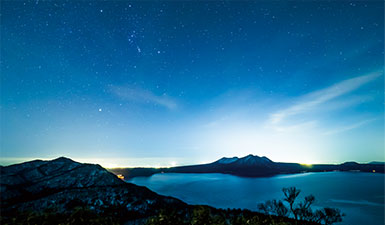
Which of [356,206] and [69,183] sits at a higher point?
[69,183]

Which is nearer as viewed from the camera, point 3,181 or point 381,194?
point 3,181

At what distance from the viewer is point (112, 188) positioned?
6038cm

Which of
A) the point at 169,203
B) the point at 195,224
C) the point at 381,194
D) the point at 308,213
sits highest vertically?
the point at 195,224

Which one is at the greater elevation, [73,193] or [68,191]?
[68,191]

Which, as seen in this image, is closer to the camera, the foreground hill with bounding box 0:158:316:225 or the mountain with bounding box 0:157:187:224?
the foreground hill with bounding box 0:158:316:225

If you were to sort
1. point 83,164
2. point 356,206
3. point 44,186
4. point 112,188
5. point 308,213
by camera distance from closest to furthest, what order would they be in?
point 308,213, point 44,186, point 112,188, point 83,164, point 356,206

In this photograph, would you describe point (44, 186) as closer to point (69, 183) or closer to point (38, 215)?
point (69, 183)

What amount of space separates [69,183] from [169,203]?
36.7 metres

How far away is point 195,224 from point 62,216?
29.8 feet

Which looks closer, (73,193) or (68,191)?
(73,193)

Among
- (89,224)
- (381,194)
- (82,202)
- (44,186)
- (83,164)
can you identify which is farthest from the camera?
(381,194)

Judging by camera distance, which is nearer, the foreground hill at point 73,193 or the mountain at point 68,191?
the foreground hill at point 73,193

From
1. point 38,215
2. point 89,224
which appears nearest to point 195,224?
point 89,224

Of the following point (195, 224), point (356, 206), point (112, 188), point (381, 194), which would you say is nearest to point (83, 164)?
point (112, 188)
